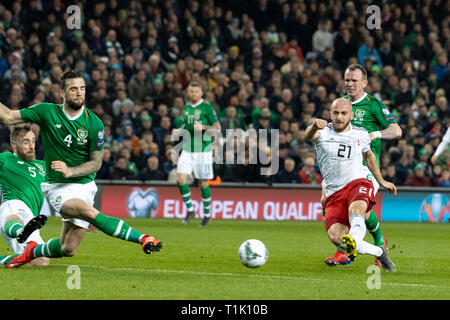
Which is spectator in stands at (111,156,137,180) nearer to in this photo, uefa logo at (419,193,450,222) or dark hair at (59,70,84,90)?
uefa logo at (419,193,450,222)

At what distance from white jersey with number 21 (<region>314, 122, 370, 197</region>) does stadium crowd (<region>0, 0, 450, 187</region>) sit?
9379mm

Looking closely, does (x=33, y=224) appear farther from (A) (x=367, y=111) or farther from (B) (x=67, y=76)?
(A) (x=367, y=111)

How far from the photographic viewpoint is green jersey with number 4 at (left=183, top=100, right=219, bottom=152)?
16.0 m

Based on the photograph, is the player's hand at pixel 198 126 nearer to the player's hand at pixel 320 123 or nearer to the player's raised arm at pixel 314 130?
the player's raised arm at pixel 314 130

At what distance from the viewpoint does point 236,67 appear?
21.6 metres

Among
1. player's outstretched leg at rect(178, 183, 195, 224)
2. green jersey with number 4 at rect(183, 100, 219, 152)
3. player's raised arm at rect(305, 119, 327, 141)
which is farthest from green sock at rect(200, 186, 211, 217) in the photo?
player's raised arm at rect(305, 119, 327, 141)

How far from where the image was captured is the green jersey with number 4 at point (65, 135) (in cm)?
831

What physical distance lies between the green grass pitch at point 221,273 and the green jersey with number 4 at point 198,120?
2.58 meters

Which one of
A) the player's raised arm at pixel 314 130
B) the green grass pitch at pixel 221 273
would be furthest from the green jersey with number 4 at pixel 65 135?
the player's raised arm at pixel 314 130

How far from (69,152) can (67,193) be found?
0.42m

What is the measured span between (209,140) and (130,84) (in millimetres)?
4327

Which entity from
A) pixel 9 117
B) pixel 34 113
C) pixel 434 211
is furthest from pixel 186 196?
pixel 9 117

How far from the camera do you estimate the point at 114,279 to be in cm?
793

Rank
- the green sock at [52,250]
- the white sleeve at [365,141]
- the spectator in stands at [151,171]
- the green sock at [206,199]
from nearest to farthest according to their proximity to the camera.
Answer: the green sock at [52,250]
the white sleeve at [365,141]
the green sock at [206,199]
the spectator in stands at [151,171]
